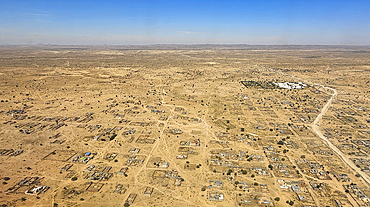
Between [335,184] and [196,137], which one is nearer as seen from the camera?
[335,184]

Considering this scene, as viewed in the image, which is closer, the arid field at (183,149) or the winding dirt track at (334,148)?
the arid field at (183,149)

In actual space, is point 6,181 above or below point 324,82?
below

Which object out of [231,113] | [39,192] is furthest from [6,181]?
[231,113]

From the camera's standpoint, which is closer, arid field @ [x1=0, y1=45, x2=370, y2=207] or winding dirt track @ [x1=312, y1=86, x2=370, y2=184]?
arid field @ [x1=0, y1=45, x2=370, y2=207]

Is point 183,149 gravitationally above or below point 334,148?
below

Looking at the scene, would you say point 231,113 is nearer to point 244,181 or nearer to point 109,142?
point 244,181

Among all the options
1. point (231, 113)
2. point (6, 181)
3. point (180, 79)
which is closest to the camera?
point (6, 181)

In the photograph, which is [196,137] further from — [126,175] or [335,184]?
[335,184]

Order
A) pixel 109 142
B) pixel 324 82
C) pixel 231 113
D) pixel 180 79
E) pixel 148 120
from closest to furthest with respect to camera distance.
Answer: pixel 109 142
pixel 148 120
pixel 231 113
pixel 324 82
pixel 180 79

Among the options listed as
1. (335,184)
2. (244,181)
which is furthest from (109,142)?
(335,184)
